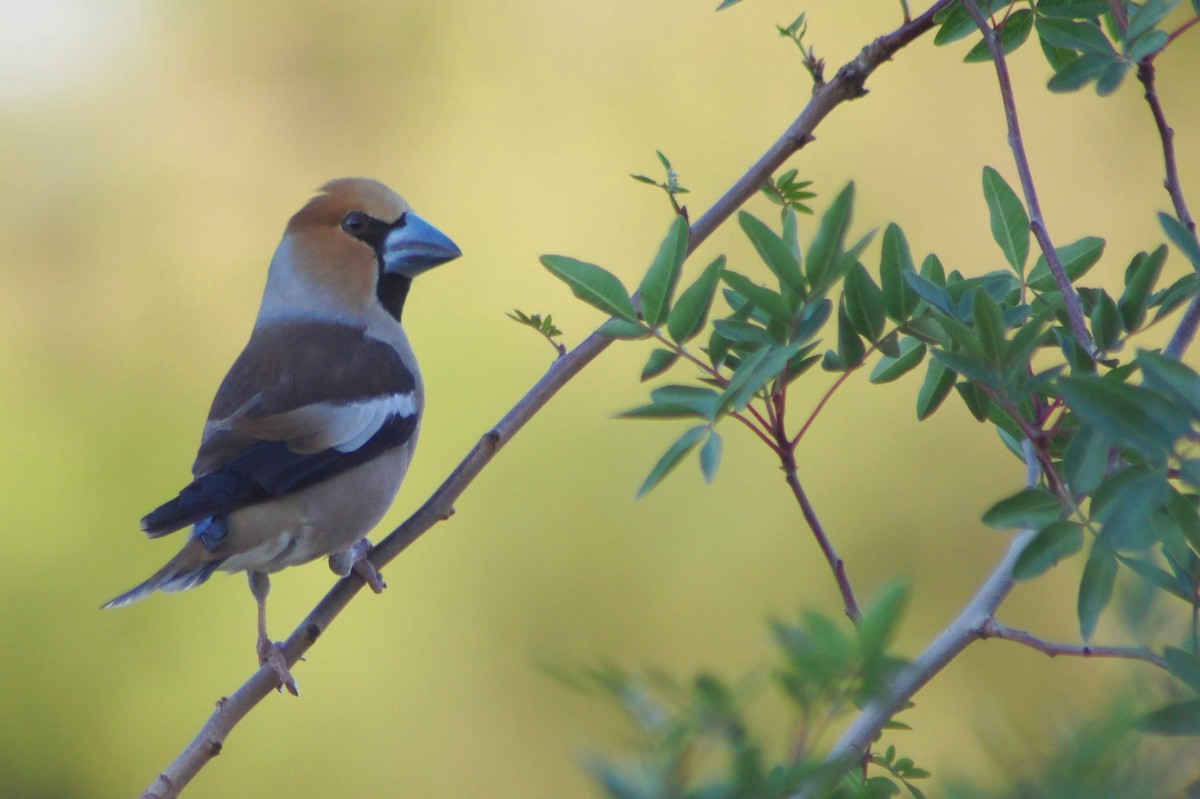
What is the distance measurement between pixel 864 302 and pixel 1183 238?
1.11 ft

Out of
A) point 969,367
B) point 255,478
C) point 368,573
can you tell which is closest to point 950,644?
point 969,367

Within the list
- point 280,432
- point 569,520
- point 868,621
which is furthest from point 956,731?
point 868,621

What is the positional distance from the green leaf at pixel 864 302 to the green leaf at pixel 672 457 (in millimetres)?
249

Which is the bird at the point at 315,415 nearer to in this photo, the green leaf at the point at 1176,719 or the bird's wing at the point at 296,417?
the bird's wing at the point at 296,417

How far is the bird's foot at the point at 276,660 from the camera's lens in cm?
222

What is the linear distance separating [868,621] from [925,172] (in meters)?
5.10

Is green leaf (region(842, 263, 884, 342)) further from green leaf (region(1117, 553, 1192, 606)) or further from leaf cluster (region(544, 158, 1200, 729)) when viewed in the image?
green leaf (region(1117, 553, 1192, 606))

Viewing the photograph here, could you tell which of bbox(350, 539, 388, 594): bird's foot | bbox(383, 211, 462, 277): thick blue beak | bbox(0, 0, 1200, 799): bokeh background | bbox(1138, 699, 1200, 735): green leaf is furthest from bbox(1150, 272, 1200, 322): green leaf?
bbox(0, 0, 1200, 799): bokeh background

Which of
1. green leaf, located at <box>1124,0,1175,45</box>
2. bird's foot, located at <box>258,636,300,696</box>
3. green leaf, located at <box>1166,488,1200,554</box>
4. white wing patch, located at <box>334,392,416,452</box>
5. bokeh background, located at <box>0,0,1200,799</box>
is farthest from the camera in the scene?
bokeh background, located at <box>0,0,1200,799</box>

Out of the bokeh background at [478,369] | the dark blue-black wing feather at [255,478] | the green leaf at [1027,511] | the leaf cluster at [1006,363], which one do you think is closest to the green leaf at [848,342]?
the leaf cluster at [1006,363]

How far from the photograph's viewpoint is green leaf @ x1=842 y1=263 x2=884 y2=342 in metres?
1.44

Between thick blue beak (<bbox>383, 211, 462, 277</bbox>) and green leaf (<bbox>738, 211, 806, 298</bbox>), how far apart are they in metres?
1.75

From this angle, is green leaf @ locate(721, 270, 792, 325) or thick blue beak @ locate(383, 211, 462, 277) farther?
thick blue beak @ locate(383, 211, 462, 277)

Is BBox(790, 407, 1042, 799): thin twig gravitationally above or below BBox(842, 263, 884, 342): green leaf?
below
